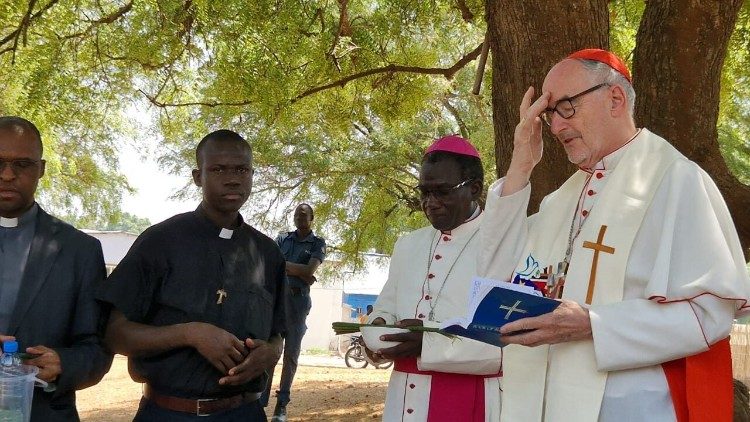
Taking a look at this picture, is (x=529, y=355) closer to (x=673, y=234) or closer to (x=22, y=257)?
(x=673, y=234)

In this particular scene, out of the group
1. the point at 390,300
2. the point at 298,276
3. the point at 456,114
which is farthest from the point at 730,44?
the point at 456,114

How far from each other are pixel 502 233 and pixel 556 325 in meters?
0.70

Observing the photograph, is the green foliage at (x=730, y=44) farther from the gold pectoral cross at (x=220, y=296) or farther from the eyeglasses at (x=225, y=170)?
the gold pectoral cross at (x=220, y=296)

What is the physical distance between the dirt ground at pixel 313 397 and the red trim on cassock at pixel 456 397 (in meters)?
7.53

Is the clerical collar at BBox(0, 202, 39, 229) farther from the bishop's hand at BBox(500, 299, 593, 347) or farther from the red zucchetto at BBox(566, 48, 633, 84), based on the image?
the red zucchetto at BBox(566, 48, 633, 84)

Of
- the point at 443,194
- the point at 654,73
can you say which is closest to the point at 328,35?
the point at 654,73

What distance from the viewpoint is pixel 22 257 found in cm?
430

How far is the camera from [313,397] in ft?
48.2

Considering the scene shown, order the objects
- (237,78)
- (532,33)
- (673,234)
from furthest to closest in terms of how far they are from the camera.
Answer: (237,78), (532,33), (673,234)

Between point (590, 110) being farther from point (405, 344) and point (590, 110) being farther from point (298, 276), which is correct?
point (298, 276)

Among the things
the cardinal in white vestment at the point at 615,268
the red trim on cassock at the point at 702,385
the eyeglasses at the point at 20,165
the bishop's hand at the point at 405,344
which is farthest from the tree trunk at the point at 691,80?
the eyeglasses at the point at 20,165

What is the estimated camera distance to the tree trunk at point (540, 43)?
5.63m

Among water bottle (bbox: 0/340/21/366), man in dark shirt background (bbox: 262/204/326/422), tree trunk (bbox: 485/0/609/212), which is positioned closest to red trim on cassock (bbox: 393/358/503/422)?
tree trunk (bbox: 485/0/609/212)

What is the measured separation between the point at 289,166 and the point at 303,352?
39.1 feet
